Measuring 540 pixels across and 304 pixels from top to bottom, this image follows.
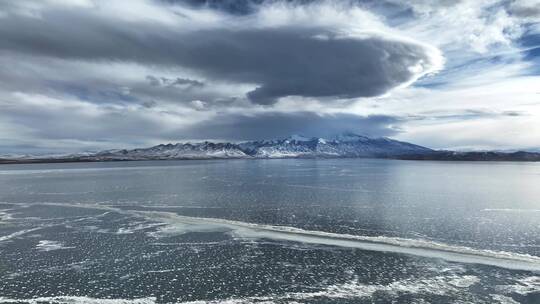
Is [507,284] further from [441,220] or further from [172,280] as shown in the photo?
[172,280]

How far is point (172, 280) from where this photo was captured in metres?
24.8

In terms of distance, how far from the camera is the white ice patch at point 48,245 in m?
32.2

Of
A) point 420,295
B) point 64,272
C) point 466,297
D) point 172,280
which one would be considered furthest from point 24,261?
point 466,297

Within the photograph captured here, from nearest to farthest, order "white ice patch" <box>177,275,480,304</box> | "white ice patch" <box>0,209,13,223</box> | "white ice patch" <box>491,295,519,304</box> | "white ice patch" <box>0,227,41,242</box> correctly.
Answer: "white ice patch" <box>491,295,519,304</box> → "white ice patch" <box>177,275,480,304</box> → "white ice patch" <box>0,227,41,242</box> → "white ice patch" <box>0,209,13,223</box>

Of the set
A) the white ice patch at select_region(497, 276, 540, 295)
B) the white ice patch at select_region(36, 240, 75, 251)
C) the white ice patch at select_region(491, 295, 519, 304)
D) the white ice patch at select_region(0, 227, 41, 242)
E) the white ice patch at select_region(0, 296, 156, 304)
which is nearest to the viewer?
the white ice patch at select_region(491, 295, 519, 304)

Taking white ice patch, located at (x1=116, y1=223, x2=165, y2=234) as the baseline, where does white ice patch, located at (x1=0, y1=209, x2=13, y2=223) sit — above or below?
above

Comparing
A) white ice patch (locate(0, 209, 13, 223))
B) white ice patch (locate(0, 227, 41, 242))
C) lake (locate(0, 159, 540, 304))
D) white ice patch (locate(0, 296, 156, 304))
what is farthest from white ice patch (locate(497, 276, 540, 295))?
white ice patch (locate(0, 209, 13, 223))

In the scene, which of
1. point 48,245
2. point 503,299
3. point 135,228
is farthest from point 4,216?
point 503,299

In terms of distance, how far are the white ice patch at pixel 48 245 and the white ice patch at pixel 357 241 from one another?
341 inches

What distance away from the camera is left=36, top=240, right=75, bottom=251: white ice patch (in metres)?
32.2

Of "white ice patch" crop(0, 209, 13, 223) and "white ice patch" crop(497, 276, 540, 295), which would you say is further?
"white ice patch" crop(0, 209, 13, 223)

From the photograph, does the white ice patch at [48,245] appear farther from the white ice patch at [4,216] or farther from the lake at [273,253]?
the white ice patch at [4,216]

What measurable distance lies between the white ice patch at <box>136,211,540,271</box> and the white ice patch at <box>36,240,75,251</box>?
8.67 m

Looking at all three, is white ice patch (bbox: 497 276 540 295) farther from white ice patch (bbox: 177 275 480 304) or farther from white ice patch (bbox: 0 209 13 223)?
white ice patch (bbox: 0 209 13 223)
